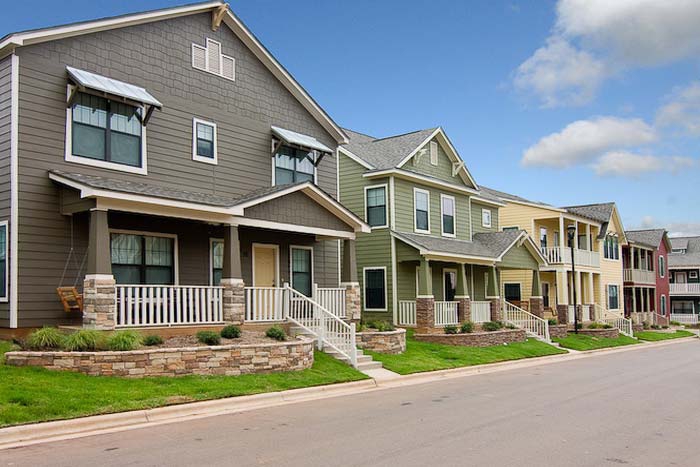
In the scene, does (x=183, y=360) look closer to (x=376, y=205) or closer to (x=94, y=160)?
(x=94, y=160)

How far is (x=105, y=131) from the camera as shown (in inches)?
669

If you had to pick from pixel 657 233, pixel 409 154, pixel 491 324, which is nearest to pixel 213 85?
pixel 409 154

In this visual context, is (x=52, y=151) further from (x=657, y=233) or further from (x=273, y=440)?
(x=657, y=233)

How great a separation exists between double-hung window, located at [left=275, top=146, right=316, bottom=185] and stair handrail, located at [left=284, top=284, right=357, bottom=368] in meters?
3.92

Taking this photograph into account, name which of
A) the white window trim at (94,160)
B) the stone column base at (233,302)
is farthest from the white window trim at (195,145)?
the stone column base at (233,302)

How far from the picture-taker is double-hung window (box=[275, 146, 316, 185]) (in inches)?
859

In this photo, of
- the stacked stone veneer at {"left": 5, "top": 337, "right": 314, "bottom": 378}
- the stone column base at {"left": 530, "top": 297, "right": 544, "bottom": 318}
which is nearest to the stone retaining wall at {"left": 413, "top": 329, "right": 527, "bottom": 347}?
the stone column base at {"left": 530, "top": 297, "right": 544, "bottom": 318}

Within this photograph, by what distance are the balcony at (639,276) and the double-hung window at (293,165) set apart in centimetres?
3772

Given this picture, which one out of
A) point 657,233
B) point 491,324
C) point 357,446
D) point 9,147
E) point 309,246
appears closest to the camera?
point 357,446

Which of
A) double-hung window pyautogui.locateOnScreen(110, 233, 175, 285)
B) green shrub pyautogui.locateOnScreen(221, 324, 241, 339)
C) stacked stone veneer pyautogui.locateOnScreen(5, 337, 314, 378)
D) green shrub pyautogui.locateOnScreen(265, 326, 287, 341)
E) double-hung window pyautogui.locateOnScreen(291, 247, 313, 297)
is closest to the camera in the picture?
stacked stone veneer pyautogui.locateOnScreen(5, 337, 314, 378)

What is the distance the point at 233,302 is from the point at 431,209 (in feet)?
47.4

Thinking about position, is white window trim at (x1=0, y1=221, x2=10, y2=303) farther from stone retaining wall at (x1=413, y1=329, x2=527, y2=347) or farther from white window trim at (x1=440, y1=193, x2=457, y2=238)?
white window trim at (x1=440, y1=193, x2=457, y2=238)

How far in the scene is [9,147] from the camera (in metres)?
15.4

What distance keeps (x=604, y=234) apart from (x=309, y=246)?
28.1 m
